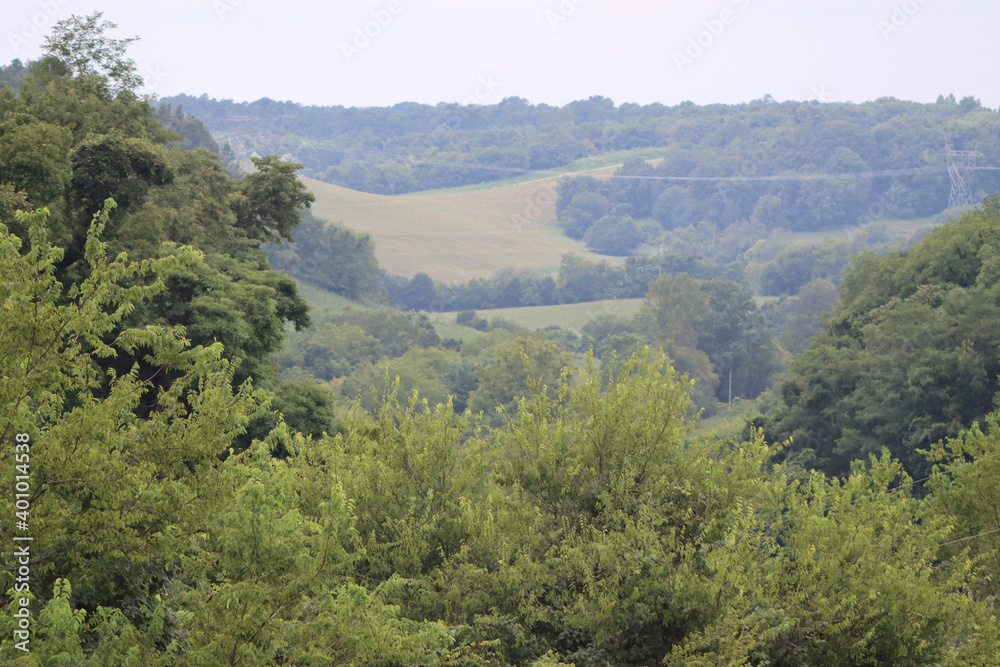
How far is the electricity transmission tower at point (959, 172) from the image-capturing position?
6737 inches

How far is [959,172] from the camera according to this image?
575ft

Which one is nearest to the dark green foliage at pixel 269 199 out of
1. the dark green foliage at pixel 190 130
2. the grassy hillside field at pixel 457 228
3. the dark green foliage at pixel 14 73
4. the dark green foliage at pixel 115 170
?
the dark green foliage at pixel 115 170

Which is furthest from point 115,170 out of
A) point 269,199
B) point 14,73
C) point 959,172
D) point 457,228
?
point 959,172

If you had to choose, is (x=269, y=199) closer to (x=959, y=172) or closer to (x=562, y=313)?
(x=562, y=313)

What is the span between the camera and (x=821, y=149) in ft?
621

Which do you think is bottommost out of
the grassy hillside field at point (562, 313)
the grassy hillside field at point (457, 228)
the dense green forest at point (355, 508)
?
the grassy hillside field at point (562, 313)

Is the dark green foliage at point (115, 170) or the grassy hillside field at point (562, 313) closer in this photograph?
the dark green foliage at point (115, 170)

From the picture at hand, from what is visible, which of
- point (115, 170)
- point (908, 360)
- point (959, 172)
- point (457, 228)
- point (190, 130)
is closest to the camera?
point (115, 170)

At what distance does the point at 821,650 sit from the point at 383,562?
5481mm

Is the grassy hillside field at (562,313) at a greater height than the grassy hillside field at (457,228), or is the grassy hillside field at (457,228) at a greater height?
the grassy hillside field at (457,228)

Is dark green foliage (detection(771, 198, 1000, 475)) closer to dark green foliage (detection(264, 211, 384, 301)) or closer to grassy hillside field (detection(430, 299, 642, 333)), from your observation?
dark green foliage (detection(264, 211, 384, 301))

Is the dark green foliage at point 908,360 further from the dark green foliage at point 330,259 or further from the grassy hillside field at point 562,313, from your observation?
the grassy hillside field at point 562,313

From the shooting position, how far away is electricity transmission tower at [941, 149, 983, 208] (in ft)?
561

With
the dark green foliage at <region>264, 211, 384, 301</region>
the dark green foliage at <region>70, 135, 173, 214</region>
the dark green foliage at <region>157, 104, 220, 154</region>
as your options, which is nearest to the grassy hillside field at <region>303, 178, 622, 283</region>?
the dark green foliage at <region>264, 211, 384, 301</region>
